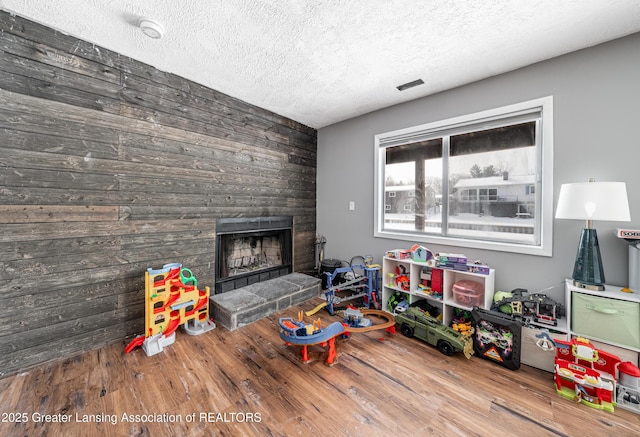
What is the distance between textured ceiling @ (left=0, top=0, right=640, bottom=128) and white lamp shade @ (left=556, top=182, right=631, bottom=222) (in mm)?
1154

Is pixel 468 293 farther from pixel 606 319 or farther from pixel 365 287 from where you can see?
pixel 365 287

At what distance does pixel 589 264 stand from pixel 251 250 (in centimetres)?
330

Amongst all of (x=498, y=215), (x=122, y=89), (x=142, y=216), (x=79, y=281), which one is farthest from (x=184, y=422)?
(x=498, y=215)

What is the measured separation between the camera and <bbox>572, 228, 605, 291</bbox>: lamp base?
1749 millimetres

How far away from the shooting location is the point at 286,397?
5.08ft

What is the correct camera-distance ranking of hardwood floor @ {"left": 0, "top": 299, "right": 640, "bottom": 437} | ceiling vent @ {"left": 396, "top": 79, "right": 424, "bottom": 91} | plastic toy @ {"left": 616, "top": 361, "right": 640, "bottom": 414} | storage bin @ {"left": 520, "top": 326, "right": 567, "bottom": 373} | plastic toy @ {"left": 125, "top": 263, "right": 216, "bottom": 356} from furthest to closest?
ceiling vent @ {"left": 396, "top": 79, "right": 424, "bottom": 91}, plastic toy @ {"left": 125, "top": 263, "right": 216, "bottom": 356}, storage bin @ {"left": 520, "top": 326, "right": 567, "bottom": 373}, plastic toy @ {"left": 616, "top": 361, "right": 640, "bottom": 414}, hardwood floor @ {"left": 0, "top": 299, "right": 640, "bottom": 437}

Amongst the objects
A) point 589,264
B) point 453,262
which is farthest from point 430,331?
point 589,264

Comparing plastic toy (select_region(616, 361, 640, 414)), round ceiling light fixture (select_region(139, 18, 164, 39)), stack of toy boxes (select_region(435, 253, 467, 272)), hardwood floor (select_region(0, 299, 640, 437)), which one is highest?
round ceiling light fixture (select_region(139, 18, 164, 39))

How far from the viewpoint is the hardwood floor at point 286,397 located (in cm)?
133

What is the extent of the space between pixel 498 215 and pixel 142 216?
348 cm

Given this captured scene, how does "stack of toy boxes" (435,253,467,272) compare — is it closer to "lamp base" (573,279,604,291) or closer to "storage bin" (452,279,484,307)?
"storage bin" (452,279,484,307)

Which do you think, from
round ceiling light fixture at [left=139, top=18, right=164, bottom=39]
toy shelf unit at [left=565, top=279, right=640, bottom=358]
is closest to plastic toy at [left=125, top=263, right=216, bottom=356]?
round ceiling light fixture at [left=139, top=18, right=164, bottom=39]

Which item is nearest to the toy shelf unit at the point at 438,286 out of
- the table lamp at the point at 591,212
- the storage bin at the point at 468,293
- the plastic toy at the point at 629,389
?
the storage bin at the point at 468,293

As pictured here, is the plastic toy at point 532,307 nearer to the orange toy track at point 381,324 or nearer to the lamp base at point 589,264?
the lamp base at point 589,264
